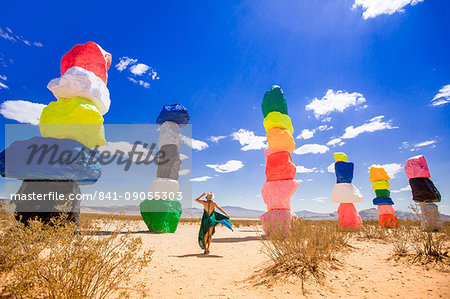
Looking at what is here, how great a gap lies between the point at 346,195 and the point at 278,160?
4.35 m

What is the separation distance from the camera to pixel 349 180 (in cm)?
1153

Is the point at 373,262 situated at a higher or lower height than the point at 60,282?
lower

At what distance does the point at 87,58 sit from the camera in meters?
8.23

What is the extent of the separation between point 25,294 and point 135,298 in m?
1.10

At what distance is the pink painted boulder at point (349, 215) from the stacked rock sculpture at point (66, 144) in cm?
1094

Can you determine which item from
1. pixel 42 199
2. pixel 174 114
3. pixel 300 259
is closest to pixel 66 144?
pixel 42 199

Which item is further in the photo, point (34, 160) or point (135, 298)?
point (34, 160)

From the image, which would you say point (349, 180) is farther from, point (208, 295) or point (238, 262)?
point (208, 295)

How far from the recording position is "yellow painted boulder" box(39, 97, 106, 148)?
717 centimetres

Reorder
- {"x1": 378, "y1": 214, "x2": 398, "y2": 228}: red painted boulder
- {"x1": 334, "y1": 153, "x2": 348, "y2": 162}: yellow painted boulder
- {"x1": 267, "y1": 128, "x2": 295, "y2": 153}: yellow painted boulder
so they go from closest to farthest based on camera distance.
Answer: {"x1": 267, "y1": 128, "x2": 295, "y2": 153}: yellow painted boulder
{"x1": 334, "y1": 153, "x2": 348, "y2": 162}: yellow painted boulder
{"x1": 378, "y1": 214, "x2": 398, "y2": 228}: red painted boulder

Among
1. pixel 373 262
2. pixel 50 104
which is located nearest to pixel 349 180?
pixel 373 262

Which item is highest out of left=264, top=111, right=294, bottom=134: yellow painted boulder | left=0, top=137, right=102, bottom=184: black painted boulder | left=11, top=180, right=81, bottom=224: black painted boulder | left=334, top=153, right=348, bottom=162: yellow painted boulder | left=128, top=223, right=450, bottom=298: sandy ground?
left=264, top=111, right=294, bottom=134: yellow painted boulder

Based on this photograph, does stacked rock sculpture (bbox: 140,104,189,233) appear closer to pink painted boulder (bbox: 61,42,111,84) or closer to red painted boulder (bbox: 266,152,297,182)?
pink painted boulder (bbox: 61,42,111,84)

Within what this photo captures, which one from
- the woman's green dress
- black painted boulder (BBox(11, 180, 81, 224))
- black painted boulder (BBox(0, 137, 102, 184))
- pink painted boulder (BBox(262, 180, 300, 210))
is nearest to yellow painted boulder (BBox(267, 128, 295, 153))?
pink painted boulder (BBox(262, 180, 300, 210))
